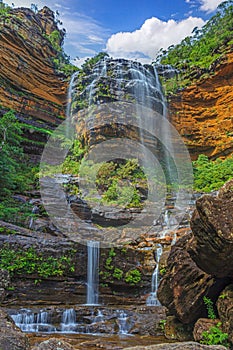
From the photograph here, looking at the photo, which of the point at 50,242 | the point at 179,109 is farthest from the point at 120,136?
the point at 50,242

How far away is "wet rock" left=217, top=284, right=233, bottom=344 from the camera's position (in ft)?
16.7

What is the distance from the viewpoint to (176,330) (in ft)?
21.3

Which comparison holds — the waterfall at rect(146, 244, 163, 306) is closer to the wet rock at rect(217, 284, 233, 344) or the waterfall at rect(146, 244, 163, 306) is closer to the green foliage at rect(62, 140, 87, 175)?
the wet rock at rect(217, 284, 233, 344)

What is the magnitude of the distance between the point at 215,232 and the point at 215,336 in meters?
1.91

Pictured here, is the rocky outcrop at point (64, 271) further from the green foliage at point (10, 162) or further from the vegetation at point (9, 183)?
the green foliage at point (10, 162)

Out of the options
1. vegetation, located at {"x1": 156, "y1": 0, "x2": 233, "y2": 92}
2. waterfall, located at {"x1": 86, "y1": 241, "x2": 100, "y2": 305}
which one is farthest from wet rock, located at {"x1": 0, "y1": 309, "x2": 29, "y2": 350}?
vegetation, located at {"x1": 156, "y1": 0, "x2": 233, "y2": 92}

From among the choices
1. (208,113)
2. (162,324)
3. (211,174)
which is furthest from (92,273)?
(208,113)

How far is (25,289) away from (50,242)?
1.78m

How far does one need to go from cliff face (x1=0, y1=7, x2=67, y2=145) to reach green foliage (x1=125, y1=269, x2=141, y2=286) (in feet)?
53.8

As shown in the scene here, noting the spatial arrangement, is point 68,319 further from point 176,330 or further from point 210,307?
point 210,307

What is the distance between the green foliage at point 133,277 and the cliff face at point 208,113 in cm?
1482

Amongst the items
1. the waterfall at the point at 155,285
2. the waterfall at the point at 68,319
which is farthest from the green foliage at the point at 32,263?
the waterfall at the point at 155,285

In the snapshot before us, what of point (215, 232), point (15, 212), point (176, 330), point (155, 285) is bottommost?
point (176, 330)

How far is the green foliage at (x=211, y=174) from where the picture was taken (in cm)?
1904
